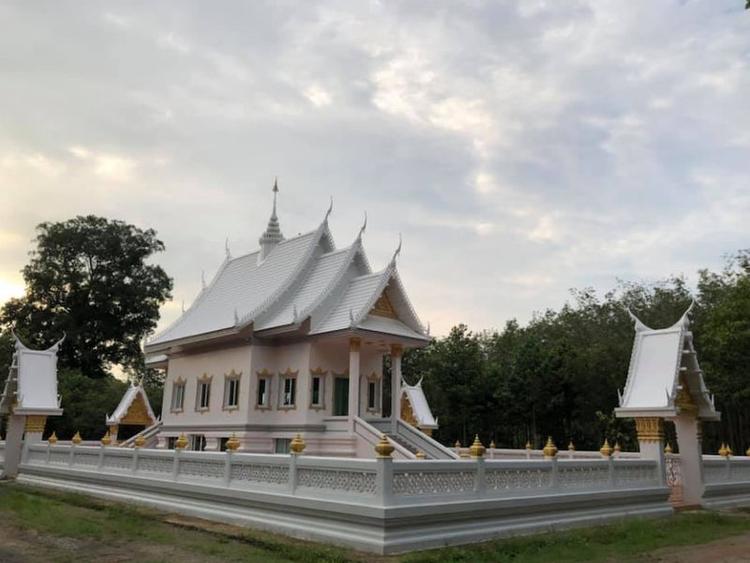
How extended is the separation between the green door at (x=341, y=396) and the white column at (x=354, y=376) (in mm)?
805

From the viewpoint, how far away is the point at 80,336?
39.2 meters

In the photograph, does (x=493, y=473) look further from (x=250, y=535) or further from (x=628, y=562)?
(x=250, y=535)

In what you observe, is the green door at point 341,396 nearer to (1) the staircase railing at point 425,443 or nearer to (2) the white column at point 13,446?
(1) the staircase railing at point 425,443

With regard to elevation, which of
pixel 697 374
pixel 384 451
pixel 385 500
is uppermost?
pixel 697 374

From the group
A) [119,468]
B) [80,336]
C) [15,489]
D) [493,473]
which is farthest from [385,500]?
[80,336]

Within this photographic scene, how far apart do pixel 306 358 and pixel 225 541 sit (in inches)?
333

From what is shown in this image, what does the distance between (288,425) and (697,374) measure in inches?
386

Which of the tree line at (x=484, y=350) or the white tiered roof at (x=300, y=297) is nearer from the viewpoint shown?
the white tiered roof at (x=300, y=297)

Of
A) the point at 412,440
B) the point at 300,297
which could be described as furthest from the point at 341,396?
the point at 300,297

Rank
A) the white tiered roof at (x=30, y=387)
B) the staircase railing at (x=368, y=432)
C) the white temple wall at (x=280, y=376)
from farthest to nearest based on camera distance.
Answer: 1. the white tiered roof at (x=30, y=387)
2. the white temple wall at (x=280, y=376)
3. the staircase railing at (x=368, y=432)

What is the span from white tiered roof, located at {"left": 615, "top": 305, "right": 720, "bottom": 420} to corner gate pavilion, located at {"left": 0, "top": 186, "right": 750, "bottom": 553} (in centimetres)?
3

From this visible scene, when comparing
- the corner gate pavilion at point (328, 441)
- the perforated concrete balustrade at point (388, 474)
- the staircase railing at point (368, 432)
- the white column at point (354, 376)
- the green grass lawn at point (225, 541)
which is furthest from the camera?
the white column at point (354, 376)

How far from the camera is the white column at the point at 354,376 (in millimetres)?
16719

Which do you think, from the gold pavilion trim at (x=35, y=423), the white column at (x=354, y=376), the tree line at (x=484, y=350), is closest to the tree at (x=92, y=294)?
the tree line at (x=484, y=350)
